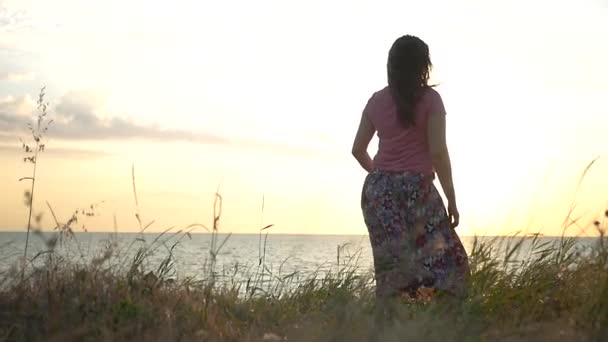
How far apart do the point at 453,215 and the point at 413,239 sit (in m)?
0.33

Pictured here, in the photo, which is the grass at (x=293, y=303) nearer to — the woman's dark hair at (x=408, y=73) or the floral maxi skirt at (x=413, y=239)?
the floral maxi skirt at (x=413, y=239)

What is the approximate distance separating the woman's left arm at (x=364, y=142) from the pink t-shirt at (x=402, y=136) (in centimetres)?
14

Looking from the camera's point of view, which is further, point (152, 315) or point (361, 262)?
point (361, 262)

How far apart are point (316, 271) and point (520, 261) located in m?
1.67

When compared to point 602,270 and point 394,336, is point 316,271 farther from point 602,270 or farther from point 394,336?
point 394,336

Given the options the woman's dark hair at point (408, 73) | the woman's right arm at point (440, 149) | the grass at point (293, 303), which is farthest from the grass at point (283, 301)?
the woman's dark hair at point (408, 73)

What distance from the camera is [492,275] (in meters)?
5.99

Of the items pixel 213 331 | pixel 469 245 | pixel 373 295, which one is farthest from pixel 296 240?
pixel 213 331

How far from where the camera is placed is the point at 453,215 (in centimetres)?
592

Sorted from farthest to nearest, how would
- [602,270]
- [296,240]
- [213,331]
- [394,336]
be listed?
[296,240] → [602,270] → [213,331] → [394,336]

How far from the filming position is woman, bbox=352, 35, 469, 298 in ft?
18.9

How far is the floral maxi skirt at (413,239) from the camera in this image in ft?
19.0

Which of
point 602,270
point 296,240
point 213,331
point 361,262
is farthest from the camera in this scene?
point 361,262

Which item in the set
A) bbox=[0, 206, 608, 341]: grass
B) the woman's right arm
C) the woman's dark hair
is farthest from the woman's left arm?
bbox=[0, 206, 608, 341]: grass
